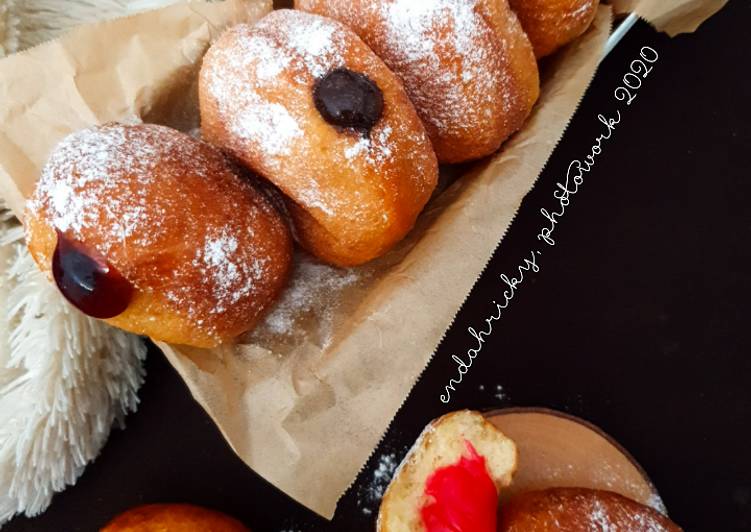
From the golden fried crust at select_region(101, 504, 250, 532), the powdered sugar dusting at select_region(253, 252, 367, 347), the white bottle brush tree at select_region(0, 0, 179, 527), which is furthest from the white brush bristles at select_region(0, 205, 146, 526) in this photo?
the powdered sugar dusting at select_region(253, 252, 367, 347)

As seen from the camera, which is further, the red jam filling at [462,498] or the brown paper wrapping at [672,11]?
the brown paper wrapping at [672,11]

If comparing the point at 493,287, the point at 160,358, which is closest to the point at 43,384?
the point at 160,358

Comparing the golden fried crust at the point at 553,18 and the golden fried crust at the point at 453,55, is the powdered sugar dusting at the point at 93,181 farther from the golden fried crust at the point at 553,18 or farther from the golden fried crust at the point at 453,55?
the golden fried crust at the point at 553,18

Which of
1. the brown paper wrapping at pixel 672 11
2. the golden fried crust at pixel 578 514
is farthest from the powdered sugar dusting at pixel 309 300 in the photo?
the brown paper wrapping at pixel 672 11

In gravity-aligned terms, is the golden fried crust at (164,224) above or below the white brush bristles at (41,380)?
above

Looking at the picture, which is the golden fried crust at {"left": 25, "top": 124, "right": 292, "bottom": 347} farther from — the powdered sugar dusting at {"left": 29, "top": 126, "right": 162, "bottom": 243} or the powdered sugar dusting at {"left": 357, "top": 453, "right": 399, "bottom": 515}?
the powdered sugar dusting at {"left": 357, "top": 453, "right": 399, "bottom": 515}

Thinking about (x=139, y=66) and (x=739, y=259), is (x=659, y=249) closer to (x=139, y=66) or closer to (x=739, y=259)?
(x=739, y=259)

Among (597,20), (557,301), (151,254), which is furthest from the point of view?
(557,301)

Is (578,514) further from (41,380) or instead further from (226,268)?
(41,380)
